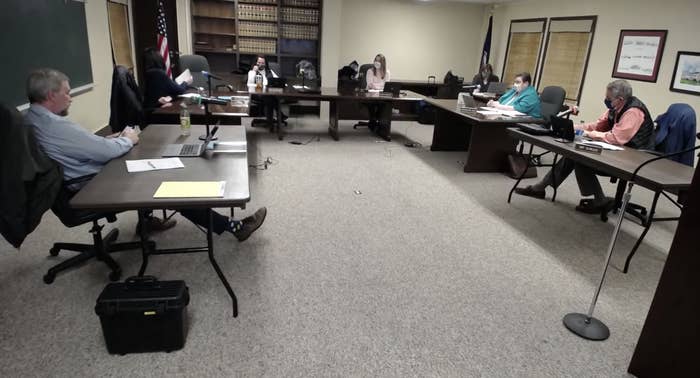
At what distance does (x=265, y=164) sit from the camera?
189 inches

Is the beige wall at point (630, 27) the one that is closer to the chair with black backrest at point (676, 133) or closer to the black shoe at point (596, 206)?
the chair with black backrest at point (676, 133)

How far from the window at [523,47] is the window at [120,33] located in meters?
6.72

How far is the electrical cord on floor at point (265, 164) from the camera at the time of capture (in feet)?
15.3

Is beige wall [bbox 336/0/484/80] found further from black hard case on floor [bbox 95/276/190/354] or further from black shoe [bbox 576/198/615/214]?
black hard case on floor [bbox 95/276/190/354]

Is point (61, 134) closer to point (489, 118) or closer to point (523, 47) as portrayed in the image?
point (489, 118)

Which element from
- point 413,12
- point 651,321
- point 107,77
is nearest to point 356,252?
point 651,321

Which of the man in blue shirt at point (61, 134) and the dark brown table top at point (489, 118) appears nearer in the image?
the man in blue shirt at point (61, 134)

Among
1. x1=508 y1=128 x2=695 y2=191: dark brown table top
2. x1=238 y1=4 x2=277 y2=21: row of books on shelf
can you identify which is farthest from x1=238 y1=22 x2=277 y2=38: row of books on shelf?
x1=508 y1=128 x2=695 y2=191: dark brown table top

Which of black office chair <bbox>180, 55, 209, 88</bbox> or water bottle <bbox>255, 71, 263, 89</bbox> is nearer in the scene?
water bottle <bbox>255, 71, 263, 89</bbox>

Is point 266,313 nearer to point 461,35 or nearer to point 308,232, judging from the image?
point 308,232

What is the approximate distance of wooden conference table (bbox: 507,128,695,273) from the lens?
256 centimetres

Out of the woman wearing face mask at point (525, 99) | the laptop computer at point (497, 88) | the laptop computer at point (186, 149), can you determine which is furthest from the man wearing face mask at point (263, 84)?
the laptop computer at point (497, 88)

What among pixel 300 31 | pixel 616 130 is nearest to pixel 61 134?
pixel 616 130

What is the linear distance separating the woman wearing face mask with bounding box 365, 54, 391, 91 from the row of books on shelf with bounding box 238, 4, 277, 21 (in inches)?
87.4
